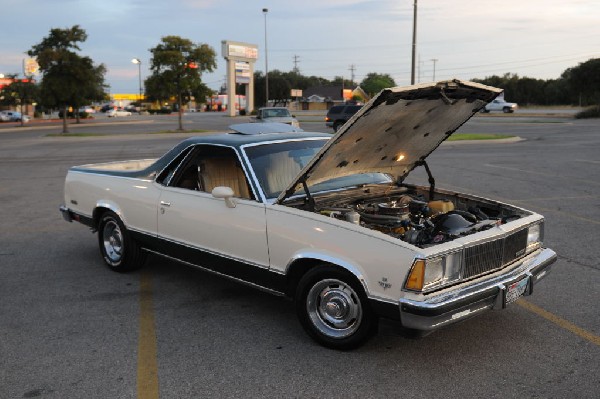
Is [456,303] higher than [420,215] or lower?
lower

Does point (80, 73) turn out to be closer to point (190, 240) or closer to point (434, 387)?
point (190, 240)

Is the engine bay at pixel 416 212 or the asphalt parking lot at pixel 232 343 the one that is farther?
the engine bay at pixel 416 212

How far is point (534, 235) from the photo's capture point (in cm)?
464

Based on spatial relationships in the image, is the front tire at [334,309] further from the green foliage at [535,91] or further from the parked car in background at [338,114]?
the green foliage at [535,91]

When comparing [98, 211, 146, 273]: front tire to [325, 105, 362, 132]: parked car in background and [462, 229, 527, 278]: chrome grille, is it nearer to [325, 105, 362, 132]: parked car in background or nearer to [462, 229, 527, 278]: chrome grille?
[462, 229, 527, 278]: chrome grille

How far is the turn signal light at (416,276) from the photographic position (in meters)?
3.59

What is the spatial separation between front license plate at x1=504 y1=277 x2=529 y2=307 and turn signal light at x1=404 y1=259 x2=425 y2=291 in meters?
0.77

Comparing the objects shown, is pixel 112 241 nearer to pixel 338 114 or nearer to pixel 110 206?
pixel 110 206

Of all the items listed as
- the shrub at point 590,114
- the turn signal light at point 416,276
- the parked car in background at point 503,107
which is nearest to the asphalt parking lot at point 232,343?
the turn signal light at point 416,276

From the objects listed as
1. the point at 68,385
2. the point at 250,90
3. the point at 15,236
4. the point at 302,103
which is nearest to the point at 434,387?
the point at 68,385

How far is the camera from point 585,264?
243 inches

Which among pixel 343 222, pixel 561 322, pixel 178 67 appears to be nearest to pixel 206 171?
pixel 343 222

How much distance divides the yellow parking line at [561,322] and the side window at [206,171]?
9.46 ft

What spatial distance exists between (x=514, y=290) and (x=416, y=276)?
95cm
